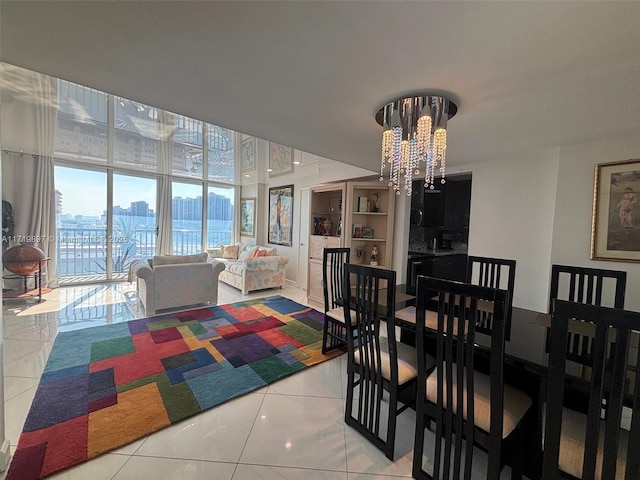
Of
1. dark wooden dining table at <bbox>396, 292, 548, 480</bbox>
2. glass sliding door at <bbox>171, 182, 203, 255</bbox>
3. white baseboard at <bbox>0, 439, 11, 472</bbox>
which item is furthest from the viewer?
glass sliding door at <bbox>171, 182, 203, 255</bbox>

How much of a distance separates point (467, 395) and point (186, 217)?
687 centimetres

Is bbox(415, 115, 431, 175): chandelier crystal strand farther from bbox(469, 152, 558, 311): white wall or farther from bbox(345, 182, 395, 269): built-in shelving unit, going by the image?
bbox(345, 182, 395, 269): built-in shelving unit

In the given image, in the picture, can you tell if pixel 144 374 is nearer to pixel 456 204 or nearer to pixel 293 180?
pixel 293 180

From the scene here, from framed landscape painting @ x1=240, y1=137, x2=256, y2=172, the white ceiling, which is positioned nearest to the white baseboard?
the white ceiling

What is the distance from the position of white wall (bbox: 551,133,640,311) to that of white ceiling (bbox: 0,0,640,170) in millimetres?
261

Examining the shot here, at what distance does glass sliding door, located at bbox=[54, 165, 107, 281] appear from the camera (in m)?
5.03

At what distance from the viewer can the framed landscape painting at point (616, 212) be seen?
2.09 m

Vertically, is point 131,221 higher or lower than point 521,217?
lower

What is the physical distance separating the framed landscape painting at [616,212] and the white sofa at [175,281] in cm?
452

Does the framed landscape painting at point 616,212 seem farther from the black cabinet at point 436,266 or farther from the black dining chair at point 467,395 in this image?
the black cabinet at point 436,266

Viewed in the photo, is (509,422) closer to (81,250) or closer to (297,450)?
(297,450)

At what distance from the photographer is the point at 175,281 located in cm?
386

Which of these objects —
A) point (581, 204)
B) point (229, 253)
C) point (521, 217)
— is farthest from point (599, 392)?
point (229, 253)

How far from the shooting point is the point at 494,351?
108 cm
